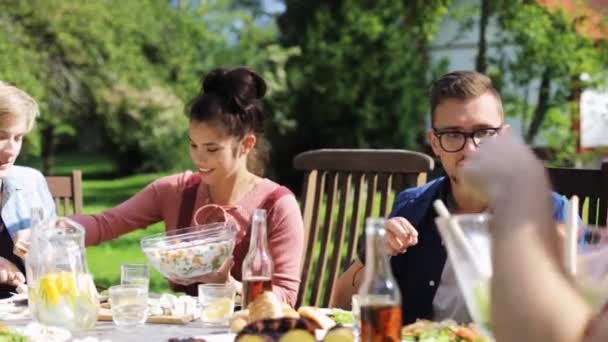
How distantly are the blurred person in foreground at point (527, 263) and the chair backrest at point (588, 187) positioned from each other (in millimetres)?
1632

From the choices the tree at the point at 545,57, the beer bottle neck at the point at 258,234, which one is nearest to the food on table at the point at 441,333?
the beer bottle neck at the point at 258,234

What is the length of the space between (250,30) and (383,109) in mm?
6126

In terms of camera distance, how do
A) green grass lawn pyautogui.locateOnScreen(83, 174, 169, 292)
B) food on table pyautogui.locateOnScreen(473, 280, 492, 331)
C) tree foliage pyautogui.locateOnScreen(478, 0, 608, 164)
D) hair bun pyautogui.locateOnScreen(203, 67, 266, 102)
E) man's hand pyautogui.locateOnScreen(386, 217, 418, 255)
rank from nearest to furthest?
1. food on table pyautogui.locateOnScreen(473, 280, 492, 331)
2. man's hand pyautogui.locateOnScreen(386, 217, 418, 255)
3. hair bun pyautogui.locateOnScreen(203, 67, 266, 102)
4. green grass lawn pyautogui.locateOnScreen(83, 174, 169, 292)
5. tree foliage pyautogui.locateOnScreen(478, 0, 608, 164)

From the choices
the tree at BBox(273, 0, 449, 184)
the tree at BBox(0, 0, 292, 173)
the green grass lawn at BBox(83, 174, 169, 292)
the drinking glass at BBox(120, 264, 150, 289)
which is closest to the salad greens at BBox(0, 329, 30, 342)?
the drinking glass at BBox(120, 264, 150, 289)

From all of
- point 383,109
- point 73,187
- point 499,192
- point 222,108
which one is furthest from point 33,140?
point 499,192

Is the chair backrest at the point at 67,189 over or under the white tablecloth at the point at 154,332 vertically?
over

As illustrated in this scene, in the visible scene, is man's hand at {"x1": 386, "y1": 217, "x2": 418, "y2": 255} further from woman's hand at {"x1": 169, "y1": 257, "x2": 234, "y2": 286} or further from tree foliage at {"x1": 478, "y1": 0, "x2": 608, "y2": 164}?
tree foliage at {"x1": 478, "y1": 0, "x2": 608, "y2": 164}

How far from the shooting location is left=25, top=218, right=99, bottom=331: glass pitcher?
204 cm

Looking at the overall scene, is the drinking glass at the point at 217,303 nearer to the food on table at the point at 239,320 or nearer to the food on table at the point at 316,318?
the food on table at the point at 239,320

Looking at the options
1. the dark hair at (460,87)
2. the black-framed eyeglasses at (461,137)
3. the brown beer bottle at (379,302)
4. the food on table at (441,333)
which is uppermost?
the dark hair at (460,87)

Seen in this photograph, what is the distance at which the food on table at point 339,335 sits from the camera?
5.60 feet

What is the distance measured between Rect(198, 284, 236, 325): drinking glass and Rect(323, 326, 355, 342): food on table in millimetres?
486

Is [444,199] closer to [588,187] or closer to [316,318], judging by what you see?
[588,187]

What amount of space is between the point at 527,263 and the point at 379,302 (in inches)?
20.9
